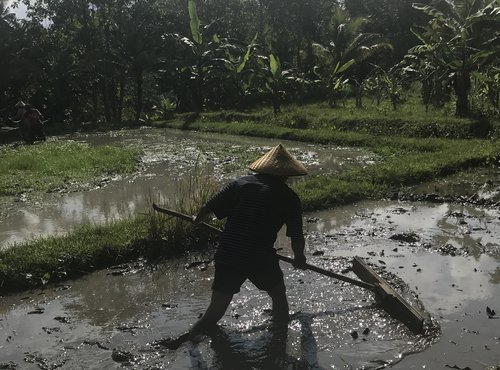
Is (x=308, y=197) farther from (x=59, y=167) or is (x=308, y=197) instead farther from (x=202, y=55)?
(x=202, y=55)

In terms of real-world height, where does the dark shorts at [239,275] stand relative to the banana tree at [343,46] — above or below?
below

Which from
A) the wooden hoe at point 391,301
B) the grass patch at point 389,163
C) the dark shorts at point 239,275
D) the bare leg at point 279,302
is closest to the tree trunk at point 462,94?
the grass patch at point 389,163

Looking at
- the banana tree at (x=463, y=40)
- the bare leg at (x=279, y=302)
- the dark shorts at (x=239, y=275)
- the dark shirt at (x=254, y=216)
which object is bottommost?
the bare leg at (x=279, y=302)

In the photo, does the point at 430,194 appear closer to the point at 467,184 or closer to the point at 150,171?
the point at 467,184

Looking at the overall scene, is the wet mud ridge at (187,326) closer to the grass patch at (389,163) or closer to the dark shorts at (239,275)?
the dark shorts at (239,275)

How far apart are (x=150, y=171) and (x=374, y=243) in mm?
6722

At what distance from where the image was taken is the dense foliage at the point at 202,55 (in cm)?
2056

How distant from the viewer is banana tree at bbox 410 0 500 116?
13.7 m

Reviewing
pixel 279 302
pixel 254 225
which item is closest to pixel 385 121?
pixel 279 302

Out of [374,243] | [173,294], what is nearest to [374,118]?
[374,243]

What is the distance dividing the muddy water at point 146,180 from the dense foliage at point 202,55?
475cm

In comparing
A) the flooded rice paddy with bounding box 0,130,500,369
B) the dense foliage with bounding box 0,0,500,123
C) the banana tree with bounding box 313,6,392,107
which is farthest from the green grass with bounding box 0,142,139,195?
the banana tree with bounding box 313,6,392,107

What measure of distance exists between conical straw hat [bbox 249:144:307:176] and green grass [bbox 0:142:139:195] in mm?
7310

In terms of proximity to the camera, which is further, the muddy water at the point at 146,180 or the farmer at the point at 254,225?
the muddy water at the point at 146,180
